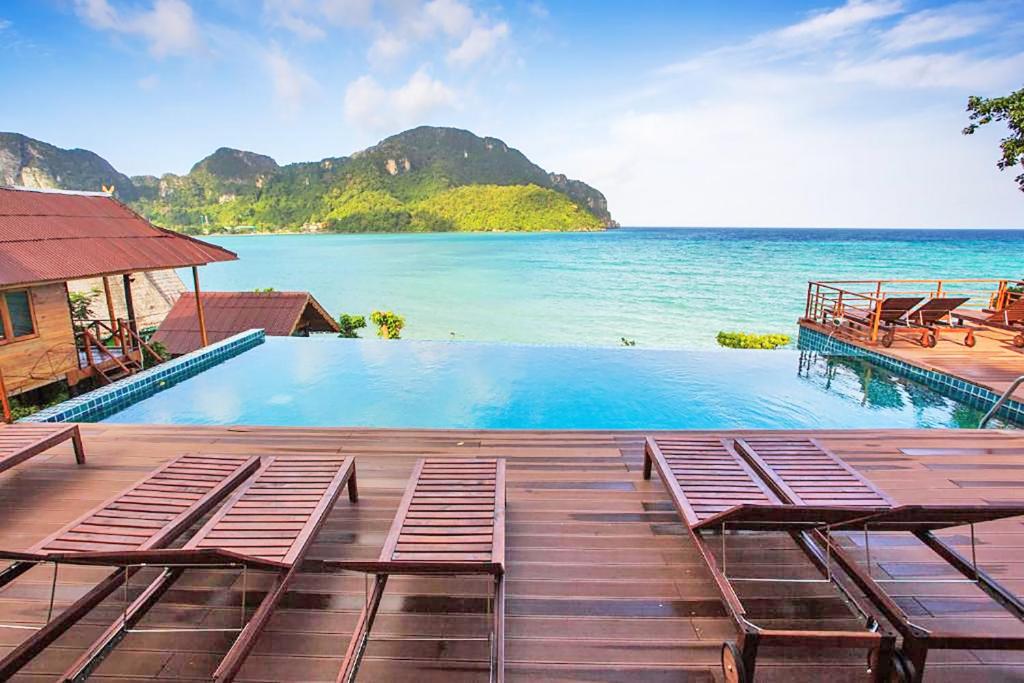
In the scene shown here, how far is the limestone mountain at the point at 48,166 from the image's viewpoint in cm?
5200

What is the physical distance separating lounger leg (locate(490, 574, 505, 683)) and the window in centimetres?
845

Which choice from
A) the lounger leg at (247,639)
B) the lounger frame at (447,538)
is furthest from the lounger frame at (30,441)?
the lounger frame at (447,538)

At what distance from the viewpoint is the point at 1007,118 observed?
8703 millimetres

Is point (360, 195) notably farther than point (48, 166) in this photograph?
Yes

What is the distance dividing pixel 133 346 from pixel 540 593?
9740mm

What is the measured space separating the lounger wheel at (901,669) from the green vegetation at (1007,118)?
10.9 metres

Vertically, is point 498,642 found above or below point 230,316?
above

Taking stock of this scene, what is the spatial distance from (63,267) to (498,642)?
7.44m

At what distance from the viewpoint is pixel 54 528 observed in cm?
272

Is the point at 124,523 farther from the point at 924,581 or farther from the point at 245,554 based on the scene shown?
the point at 924,581

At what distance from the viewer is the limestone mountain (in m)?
52.0

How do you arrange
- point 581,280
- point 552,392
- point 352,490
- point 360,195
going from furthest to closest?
point 360,195
point 581,280
point 552,392
point 352,490

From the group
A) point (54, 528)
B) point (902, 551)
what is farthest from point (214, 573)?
point (902, 551)

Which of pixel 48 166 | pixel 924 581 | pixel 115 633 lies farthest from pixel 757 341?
pixel 48 166
